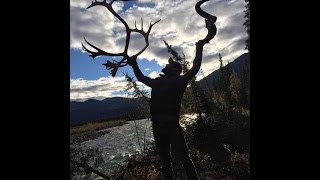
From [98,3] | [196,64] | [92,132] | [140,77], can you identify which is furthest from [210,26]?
[92,132]

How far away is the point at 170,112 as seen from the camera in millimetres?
6203

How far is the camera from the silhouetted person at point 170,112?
6.11m

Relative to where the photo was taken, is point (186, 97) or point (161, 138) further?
point (186, 97)

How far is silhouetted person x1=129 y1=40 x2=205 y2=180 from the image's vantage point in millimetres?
6109

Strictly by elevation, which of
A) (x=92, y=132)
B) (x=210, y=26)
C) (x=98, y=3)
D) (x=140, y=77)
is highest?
(x=98, y=3)

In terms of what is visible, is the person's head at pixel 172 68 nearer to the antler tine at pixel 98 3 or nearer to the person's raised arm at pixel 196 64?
the person's raised arm at pixel 196 64

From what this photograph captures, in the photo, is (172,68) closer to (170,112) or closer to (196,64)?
(196,64)

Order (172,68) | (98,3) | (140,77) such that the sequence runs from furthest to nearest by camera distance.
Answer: (98,3), (140,77), (172,68)

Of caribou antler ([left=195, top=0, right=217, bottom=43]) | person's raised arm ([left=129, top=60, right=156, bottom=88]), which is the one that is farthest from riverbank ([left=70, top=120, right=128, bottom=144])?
caribou antler ([left=195, top=0, right=217, bottom=43])
